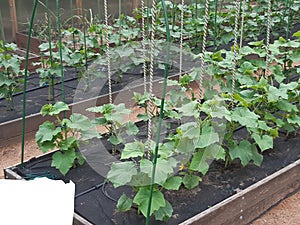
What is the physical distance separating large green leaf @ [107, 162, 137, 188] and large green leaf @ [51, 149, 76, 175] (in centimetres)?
52

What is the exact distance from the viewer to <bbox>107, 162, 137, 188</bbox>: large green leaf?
257cm

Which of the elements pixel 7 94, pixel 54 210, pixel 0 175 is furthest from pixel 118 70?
pixel 54 210

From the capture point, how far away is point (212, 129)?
2.90 meters

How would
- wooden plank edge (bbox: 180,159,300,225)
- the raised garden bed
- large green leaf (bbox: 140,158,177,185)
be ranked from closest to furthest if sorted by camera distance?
large green leaf (bbox: 140,158,177,185), wooden plank edge (bbox: 180,159,300,225), the raised garden bed

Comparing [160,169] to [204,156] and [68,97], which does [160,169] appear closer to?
[204,156]

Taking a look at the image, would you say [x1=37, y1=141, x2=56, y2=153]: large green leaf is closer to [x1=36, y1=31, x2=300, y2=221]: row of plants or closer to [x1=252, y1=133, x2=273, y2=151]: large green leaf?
[x1=36, y1=31, x2=300, y2=221]: row of plants

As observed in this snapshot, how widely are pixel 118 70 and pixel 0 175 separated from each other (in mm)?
1789

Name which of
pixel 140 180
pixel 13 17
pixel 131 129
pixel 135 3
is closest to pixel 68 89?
pixel 131 129

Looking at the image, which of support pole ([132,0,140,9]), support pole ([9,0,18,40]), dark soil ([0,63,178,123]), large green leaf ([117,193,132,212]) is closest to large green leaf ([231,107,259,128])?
large green leaf ([117,193,132,212])

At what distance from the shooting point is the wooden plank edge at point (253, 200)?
2737 mm

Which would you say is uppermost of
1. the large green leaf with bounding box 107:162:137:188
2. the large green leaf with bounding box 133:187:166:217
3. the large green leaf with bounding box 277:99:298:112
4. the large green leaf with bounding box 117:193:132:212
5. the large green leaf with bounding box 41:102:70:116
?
the large green leaf with bounding box 41:102:70:116

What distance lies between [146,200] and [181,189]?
1.80 ft

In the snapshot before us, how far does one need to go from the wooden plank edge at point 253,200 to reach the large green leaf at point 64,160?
885 mm

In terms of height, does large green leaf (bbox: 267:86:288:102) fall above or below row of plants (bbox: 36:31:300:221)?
above
